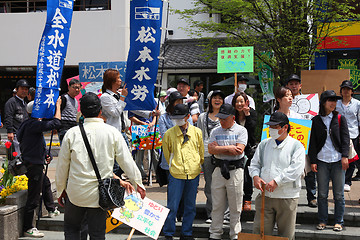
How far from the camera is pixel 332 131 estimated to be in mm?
5898

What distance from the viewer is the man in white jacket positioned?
4.64 metres

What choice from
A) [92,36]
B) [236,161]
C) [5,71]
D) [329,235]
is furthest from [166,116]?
[5,71]

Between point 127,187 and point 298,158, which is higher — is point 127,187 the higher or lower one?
the lower one

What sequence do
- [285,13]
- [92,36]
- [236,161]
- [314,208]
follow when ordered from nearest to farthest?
[236,161], [314,208], [285,13], [92,36]

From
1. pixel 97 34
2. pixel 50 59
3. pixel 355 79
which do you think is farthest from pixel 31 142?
pixel 97 34

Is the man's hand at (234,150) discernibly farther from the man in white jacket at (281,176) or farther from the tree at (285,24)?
the tree at (285,24)

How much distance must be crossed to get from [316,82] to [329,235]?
126 inches

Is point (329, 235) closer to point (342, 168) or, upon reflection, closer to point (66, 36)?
point (342, 168)

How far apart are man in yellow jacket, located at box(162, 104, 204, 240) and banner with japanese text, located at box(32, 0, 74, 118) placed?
176 centimetres

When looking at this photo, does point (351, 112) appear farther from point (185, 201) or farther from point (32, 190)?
point (32, 190)

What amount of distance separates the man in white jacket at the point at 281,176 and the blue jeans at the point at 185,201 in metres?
1.28

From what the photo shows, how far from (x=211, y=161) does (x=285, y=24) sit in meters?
7.89

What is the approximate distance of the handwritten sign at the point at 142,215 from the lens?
538cm

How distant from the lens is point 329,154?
5.83 meters
